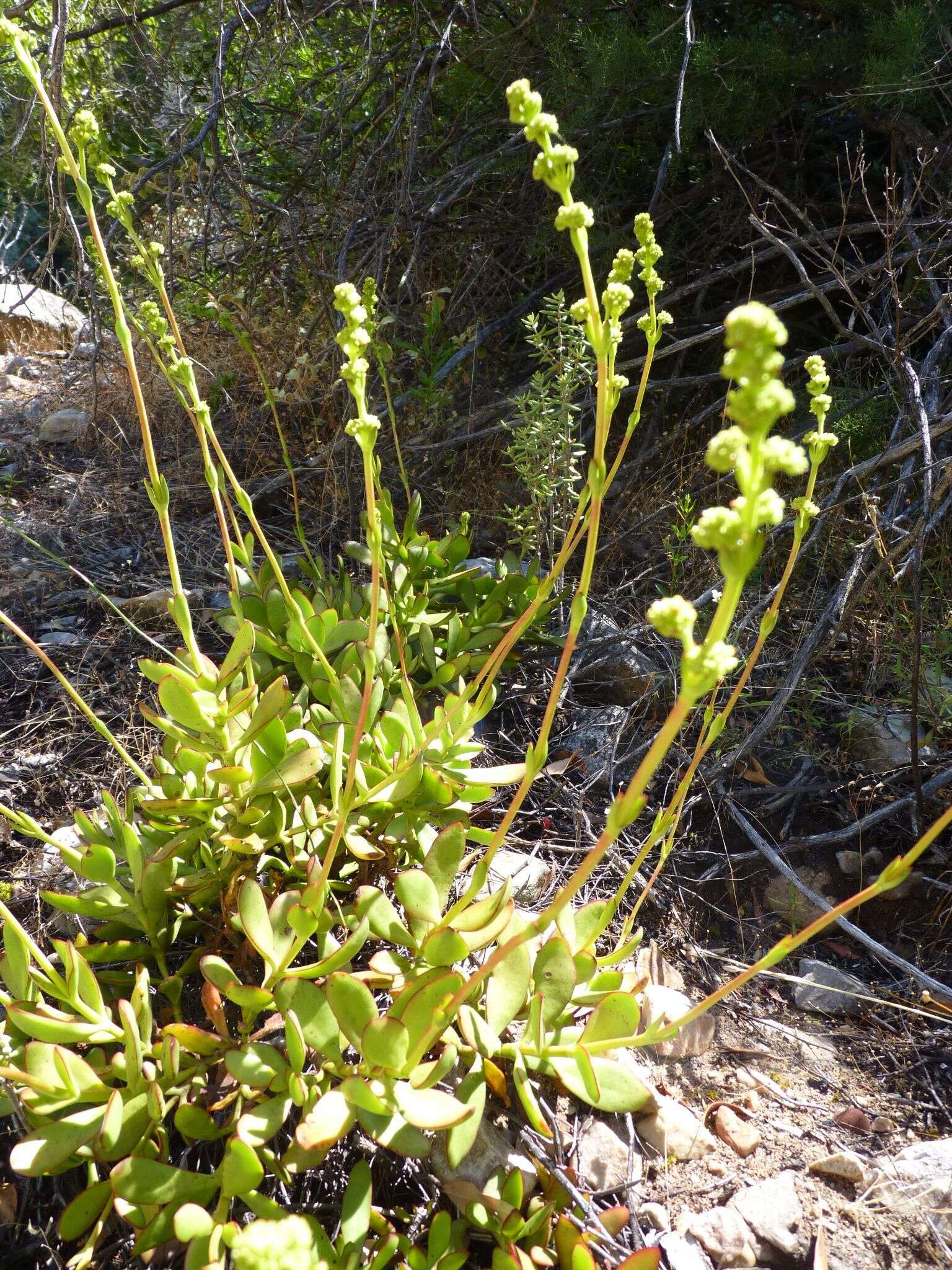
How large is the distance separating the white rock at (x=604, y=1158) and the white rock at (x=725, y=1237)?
5.1 inches

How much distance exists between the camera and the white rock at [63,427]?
15.7 feet

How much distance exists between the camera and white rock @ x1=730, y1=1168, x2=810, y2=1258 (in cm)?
152

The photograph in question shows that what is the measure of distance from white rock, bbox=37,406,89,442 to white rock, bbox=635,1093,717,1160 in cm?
441

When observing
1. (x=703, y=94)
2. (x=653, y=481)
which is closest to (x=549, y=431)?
(x=653, y=481)

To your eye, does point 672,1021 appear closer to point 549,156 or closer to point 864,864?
point 864,864

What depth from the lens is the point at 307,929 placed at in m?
1.54

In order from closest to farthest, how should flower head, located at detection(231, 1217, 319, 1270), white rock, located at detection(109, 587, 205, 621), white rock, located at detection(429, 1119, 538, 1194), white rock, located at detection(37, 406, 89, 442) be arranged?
flower head, located at detection(231, 1217, 319, 1270), white rock, located at detection(429, 1119, 538, 1194), white rock, located at detection(109, 587, 205, 621), white rock, located at detection(37, 406, 89, 442)

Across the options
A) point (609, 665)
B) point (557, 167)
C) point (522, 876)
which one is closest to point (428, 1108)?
point (522, 876)

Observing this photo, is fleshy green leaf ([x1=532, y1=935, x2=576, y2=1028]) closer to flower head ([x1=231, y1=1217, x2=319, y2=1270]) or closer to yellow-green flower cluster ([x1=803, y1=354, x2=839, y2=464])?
flower head ([x1=231, y1=1217, x2=319, y2=1270])

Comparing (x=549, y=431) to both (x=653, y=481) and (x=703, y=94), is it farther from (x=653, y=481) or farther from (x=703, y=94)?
(x=703, y=94)

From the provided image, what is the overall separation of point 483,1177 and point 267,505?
283cm

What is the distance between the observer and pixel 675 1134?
1.68 m

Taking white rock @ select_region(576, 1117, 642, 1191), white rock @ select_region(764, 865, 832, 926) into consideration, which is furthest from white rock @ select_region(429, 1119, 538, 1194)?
white rock @ select_region(764, 865, 832, 926)

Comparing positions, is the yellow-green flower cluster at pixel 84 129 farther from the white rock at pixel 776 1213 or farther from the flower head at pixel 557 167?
the white rock at pixel 776 1213
